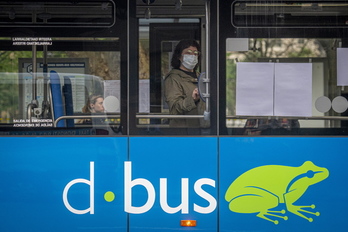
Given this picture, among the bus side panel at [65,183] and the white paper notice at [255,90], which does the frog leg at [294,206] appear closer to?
the white paper notice at [255,90]

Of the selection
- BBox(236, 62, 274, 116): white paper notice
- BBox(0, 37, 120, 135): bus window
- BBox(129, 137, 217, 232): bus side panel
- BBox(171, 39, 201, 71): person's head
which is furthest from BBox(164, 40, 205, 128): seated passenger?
BBox(0, 37, 120, 135): bus window

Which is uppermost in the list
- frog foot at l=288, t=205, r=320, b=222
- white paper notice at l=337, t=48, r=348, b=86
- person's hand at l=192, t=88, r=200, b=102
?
white paper notice at l=337, t=48, r=348, b=86

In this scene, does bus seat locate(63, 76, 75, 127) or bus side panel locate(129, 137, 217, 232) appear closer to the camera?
bus side panel locate(129, 137, 217, 232)

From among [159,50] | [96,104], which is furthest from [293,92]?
[96,104]

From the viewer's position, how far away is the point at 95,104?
14.8 feet

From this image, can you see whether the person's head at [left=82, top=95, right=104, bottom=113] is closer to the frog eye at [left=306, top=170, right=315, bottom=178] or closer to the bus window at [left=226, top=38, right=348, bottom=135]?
the bus window at [left=226, top=38, right=348, bottom=135]

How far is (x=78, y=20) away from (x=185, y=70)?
1.10 m

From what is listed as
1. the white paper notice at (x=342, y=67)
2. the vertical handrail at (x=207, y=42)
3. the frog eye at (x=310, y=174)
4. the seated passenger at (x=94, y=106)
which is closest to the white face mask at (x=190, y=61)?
the vertical handrail at (x=207, y=42)

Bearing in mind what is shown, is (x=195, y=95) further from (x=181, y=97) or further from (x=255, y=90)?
(x=255, y=90)

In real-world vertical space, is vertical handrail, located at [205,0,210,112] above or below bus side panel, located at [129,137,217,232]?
above

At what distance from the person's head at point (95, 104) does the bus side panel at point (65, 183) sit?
279 millimetres

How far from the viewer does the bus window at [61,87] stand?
4465mm

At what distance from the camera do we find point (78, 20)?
447 centimetres

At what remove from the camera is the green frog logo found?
4410 millimetres
